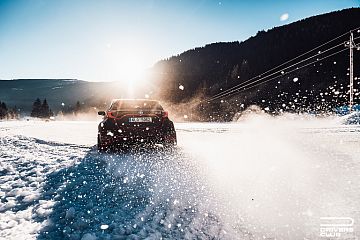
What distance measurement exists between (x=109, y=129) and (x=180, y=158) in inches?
74.8

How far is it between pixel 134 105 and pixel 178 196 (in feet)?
13.7

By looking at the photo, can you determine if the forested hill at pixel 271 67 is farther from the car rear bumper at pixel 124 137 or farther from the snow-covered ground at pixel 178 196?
the snow-covered ground at pixel 178 196

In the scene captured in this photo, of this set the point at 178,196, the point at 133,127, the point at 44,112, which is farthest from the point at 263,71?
the point at 178,196

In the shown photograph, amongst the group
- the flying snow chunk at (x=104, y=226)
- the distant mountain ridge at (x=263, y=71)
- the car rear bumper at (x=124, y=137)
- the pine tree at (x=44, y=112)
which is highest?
the distant mountain ridge at (x=263, y=71)

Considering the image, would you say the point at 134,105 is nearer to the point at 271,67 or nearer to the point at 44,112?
the point at 271,67

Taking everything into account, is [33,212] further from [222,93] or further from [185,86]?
[185,86]

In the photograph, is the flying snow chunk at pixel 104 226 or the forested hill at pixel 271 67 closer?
the flying snow chunk at pixel 104 226

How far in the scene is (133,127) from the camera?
705 centimetres

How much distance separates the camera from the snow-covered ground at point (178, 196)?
3.05 metres

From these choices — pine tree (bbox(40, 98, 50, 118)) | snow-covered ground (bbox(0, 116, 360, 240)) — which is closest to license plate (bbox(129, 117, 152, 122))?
snow-covered ground (bbox(0, 116, 360, 240))

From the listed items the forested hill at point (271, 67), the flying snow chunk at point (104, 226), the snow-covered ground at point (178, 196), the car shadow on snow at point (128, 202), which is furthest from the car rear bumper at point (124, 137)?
the forested hill at point (271, 67)

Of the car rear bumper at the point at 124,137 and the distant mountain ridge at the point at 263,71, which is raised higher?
the distant mountain ridge at the point at 263,71

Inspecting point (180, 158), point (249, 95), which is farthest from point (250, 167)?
point (249, 95)

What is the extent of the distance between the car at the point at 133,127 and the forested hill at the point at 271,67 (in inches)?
2144
